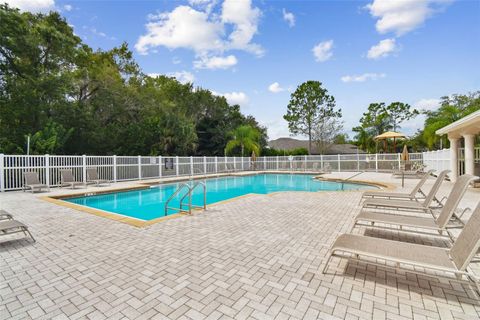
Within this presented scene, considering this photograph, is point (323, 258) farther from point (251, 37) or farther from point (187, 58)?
point (187, 58)

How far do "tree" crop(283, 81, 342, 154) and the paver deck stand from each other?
29.8m

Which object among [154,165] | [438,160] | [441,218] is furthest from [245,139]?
[441,218]

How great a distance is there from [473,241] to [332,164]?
21.2m

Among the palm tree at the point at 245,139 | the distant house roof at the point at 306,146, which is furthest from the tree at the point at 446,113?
the palm tree at the point at 245,139

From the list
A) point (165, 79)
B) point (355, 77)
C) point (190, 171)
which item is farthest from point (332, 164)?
point (165, 79)

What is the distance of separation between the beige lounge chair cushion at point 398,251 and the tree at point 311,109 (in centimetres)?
3105

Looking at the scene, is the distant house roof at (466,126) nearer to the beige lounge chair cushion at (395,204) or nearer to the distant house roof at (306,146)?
the beige lounge chair cushion at (395,204)

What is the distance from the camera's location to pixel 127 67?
22.3 metres

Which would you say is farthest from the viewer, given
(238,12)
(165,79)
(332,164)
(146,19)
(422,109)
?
(422,109)

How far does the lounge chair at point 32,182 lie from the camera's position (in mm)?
9625

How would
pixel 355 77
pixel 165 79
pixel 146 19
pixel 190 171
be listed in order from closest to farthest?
pixel 146 19, pixel 355 77, pixel 190 171, pixel 165 79

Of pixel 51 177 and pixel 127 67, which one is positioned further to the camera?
pixel 127 67

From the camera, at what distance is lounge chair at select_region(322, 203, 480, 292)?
6.84ft

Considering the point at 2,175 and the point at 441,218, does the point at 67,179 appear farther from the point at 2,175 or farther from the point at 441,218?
the point at 441,218
